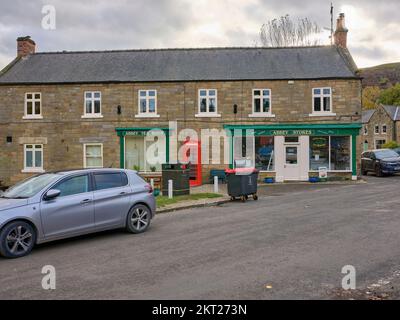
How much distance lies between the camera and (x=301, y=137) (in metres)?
23.0

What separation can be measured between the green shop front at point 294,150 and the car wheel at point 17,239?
655 inches

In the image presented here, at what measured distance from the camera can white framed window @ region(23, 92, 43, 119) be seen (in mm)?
23688

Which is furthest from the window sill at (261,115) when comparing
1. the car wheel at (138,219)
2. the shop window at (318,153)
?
the car wheel at (138,219)

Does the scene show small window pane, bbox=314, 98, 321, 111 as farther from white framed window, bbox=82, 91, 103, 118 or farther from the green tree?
the green tree

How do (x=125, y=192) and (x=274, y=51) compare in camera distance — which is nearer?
(x=125, y=192)

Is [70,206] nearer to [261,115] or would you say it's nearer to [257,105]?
[261,115]

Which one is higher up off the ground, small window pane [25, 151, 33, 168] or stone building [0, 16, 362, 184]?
stone building [0, 16, 362, 184]

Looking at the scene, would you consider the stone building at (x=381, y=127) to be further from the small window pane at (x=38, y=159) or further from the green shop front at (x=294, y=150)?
the small window pane at (x=38, y=159)

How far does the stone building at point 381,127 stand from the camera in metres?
67.2

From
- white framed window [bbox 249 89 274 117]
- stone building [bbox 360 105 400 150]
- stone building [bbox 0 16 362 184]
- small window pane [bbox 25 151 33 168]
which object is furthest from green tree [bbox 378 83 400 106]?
small window pane [bbox 25 151 33 168]

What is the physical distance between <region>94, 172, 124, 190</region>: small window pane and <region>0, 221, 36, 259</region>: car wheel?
1.74m
